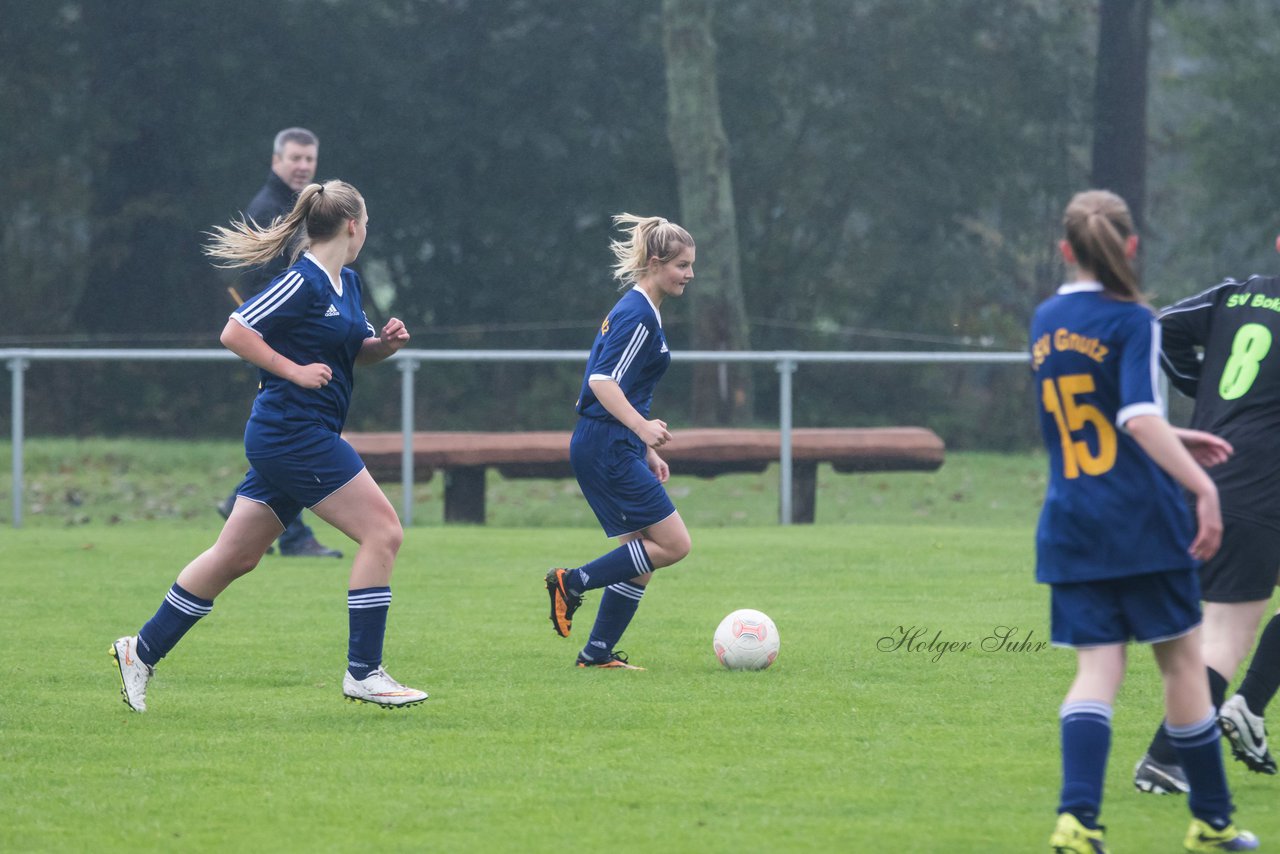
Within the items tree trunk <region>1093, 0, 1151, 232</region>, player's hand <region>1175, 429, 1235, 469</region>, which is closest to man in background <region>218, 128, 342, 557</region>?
player's hand <region>1175, 429, 1235, 469</region>

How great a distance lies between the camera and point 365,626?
571 cm

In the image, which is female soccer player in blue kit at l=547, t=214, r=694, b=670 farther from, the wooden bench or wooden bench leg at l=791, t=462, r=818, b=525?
wooden bench leg at l=791, t=462, r=818, b=525

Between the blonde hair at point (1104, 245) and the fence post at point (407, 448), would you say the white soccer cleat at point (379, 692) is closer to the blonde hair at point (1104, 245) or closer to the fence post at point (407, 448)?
the blonde hair at point (1104, 245)

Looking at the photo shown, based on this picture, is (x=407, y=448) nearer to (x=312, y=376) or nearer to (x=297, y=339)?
(x=297, y=339)

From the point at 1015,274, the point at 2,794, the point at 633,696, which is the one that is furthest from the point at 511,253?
the point at 2,794

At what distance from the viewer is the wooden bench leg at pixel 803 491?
13.4 metres

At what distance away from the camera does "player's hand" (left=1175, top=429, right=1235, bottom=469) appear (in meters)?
4.13

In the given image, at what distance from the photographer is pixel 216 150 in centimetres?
2078

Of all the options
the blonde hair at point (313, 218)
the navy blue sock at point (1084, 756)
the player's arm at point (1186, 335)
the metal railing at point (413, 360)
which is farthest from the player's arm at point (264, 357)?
the metal railing at point (413, 360)

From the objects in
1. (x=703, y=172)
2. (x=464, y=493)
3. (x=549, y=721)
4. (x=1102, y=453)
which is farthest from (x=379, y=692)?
(x=703, y=172)

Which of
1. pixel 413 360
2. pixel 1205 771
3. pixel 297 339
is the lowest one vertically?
pixel 1205 771

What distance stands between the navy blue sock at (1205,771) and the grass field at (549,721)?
150 millimetres

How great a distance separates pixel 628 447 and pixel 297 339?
1502 millimetres

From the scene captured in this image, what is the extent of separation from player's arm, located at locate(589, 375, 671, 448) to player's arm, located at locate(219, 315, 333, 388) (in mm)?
1265
